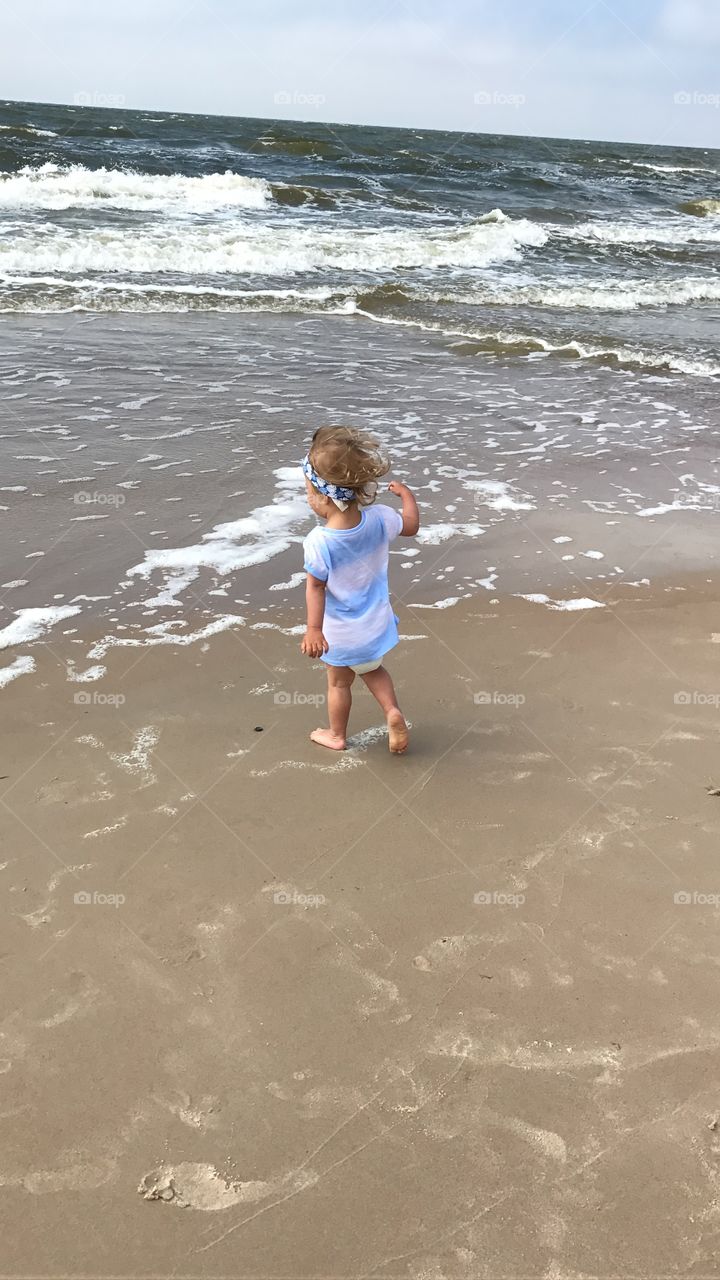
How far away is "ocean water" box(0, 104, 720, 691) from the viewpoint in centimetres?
530

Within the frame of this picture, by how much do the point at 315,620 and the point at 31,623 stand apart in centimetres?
177

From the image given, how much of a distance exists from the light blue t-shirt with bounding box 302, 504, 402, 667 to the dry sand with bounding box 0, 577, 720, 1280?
1.38ft

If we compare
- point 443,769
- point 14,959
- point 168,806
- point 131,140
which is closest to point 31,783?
point 168,806

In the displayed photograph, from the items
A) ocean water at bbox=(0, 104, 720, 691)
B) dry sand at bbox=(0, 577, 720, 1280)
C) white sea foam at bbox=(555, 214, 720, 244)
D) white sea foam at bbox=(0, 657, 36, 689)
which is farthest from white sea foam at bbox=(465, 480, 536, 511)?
white sea foam at bbox=(555, 214, 720, 244)

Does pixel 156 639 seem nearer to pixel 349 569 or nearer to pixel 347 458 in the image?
pixel 349 569

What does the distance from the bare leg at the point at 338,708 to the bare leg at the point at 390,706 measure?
0.10 metres

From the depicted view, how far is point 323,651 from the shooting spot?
3.66m

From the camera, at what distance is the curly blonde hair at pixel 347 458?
3430 millimetres

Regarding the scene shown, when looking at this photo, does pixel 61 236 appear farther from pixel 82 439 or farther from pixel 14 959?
pixel 14 959

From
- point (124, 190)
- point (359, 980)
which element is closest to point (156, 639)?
point (359, 980)

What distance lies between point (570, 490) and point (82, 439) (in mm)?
3745

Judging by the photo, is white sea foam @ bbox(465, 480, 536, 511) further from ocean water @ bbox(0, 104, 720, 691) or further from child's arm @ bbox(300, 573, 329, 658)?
child's arm @ bbox(300, 573, 329, 658)

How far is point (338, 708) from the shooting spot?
150 inches

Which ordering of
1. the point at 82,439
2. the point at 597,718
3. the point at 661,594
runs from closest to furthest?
1. the point at 597,718
2. the point at 661,594
3. the point at 82,439
